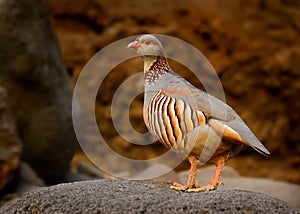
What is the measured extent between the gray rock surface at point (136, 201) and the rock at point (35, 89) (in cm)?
264

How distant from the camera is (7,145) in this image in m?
6.04

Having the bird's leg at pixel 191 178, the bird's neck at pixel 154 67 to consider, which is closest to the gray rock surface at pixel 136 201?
the bird's leg at pixel 191 178

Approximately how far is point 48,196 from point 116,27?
215 inches

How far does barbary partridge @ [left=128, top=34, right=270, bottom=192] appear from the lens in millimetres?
3760

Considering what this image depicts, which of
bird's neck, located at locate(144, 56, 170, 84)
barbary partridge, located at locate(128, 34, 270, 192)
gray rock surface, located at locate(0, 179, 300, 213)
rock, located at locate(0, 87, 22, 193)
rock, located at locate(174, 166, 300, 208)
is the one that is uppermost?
bird's neck, located at locate(144, 56, 170, 84)

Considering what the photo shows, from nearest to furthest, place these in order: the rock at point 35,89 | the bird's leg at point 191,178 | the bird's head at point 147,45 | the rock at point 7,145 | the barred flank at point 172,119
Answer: the barred flank at point 172,119, the bird's leg at point 191,178, the bird's head at point 147,45, the rock at point 7,145, the rock at point 35,89

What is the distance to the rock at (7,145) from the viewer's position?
235 inches

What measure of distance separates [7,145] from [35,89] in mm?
796

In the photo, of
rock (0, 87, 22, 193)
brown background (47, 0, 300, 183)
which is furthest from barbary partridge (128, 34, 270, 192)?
brown background (47, 0, 300, 183)

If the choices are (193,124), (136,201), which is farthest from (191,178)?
(136,201)

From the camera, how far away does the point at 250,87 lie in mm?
8977

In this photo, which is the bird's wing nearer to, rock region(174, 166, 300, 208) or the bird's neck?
the bird's neck

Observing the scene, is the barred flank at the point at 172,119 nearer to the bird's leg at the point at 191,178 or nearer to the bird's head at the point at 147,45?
the bird's leg at the point at 191,178

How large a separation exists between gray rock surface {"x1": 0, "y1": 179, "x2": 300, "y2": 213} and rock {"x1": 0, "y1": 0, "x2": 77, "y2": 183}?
2.64 meters
